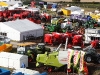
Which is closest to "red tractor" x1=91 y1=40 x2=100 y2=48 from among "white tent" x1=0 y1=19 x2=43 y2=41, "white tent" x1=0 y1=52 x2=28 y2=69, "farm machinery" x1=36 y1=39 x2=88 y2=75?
"white tent" x1=0 y1=19 x2=43 y2=41

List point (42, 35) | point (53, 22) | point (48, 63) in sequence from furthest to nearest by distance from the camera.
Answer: point (53, 22) → point (42, 35) → point (48, 63)

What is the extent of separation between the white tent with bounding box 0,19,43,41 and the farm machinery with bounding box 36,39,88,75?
A: 8.95m

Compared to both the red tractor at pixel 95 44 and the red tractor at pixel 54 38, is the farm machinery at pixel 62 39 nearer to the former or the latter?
the red tractor at pixel 54 38

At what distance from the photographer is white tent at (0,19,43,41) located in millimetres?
27688

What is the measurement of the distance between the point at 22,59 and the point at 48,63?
171 centimetres

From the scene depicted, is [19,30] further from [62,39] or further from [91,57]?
[91,57]

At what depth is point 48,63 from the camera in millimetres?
18547

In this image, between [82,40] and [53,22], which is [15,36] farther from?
[53,22]

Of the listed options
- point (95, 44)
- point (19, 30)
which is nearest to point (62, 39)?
point (95, 44)

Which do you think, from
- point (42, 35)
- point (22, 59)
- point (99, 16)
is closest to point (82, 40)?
point (42, 35)

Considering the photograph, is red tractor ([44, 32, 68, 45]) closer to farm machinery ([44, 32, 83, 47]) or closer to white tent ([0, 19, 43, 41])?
farm machinery ([44, 32, 83, 47])

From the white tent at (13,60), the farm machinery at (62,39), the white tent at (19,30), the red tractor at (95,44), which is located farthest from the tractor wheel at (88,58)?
the white tent at (19,30)

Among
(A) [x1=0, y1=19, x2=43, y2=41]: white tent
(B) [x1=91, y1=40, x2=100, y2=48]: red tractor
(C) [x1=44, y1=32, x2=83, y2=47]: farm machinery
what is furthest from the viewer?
(A) [x1=0, y1=19, x2=43, y2=41]: white tent

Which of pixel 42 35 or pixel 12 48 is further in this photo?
pixel 42 35
